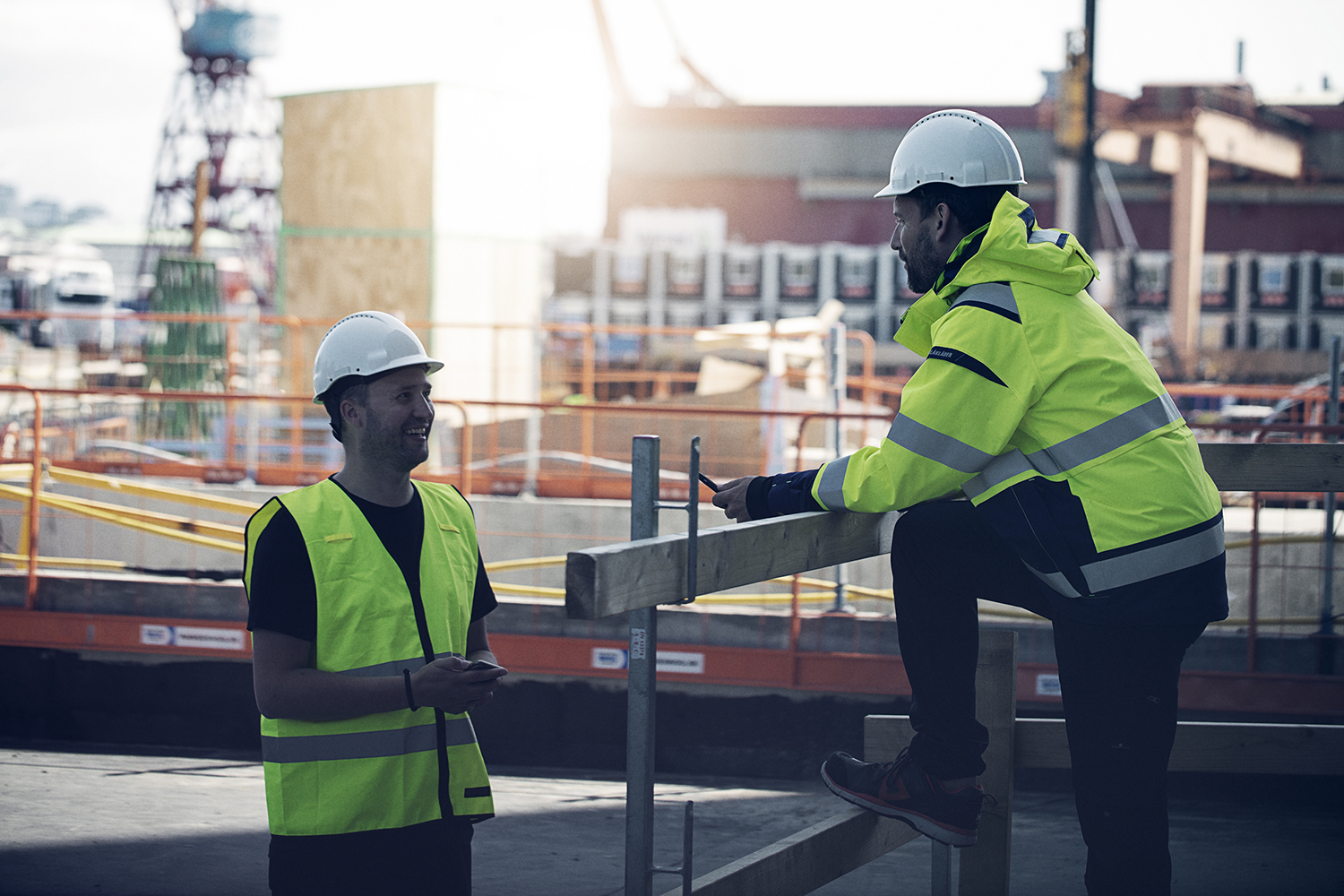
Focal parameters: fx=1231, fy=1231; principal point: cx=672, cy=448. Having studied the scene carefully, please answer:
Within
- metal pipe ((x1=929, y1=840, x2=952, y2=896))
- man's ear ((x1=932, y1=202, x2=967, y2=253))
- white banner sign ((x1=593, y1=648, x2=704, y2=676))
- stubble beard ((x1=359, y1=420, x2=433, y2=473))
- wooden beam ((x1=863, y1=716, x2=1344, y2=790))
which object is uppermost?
man's ear ((x1=932, y1=202, x2=967, y2=253))

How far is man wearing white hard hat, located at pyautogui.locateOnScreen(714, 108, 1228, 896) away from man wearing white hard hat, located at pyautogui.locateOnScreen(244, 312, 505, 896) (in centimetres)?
73

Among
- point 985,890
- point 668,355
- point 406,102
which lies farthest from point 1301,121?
point 985,890

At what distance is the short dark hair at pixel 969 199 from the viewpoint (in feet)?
9.18

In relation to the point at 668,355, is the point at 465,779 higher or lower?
lower

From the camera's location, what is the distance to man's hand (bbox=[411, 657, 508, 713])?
2.52 m

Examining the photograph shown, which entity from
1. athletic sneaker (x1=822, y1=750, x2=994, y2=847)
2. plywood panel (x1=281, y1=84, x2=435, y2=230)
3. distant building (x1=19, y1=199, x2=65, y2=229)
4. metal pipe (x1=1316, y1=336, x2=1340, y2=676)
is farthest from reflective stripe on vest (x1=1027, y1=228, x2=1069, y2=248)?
distant building (x1=19, y1=199, x2=65, y2=229)

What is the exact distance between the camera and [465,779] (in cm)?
274

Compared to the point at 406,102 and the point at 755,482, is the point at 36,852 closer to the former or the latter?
the point at 755,482

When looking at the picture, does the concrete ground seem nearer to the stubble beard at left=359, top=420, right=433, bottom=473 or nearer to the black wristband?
the black wristband

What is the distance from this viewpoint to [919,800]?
2988 millimetres

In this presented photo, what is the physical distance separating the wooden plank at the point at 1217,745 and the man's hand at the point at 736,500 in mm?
869

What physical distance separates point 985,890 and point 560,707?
4206 millimetres

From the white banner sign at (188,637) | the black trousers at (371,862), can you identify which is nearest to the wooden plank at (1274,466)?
the black trousers at (371,862)

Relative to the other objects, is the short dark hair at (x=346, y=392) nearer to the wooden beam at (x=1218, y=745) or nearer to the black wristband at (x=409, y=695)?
the black wristband at (x=409, y=695)
